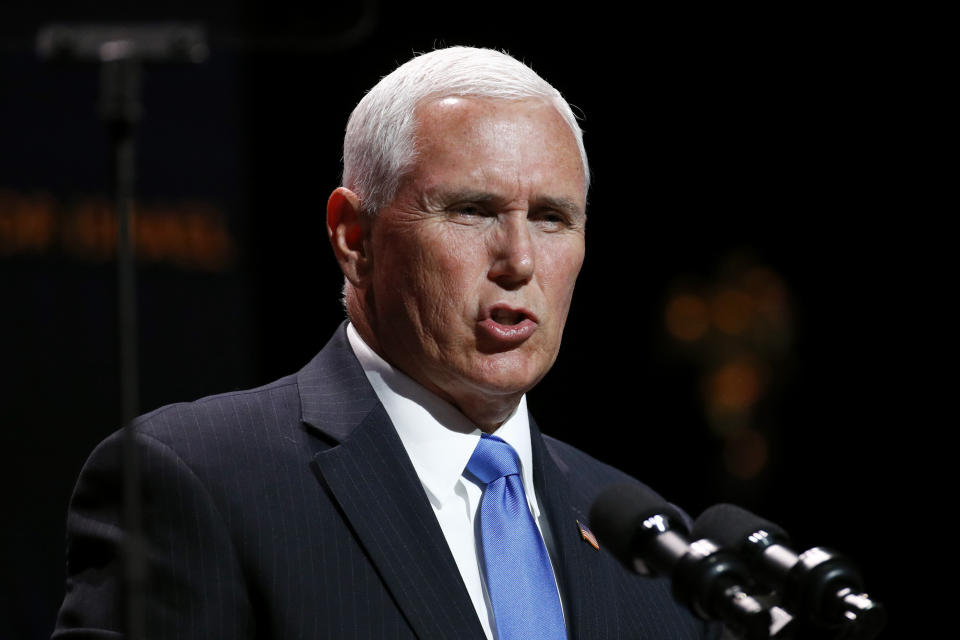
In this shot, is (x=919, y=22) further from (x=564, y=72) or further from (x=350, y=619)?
(x=350, y=619)

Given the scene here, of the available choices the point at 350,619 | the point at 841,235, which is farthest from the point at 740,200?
the point at 350,619

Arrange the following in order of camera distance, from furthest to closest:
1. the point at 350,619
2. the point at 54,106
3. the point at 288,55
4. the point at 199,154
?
the point at 288,55 → the point at 199,154 → the point at 54,106 → the point at 350,619

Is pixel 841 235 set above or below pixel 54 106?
below

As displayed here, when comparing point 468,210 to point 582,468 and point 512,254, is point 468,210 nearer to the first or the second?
point 512,254

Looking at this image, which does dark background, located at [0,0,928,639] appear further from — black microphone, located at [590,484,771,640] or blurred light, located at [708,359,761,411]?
black microphone, located at [590,484,771,640]

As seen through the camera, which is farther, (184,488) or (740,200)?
(740,200)

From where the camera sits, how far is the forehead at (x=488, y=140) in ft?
6.17

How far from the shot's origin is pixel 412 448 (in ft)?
6.20

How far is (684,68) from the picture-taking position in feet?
15.1

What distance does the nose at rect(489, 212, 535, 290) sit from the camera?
1854 millimetres

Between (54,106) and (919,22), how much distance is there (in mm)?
3104

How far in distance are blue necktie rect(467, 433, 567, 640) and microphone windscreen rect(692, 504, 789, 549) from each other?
0.50m

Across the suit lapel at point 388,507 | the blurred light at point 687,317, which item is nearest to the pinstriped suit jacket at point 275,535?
the suit lapel at point 388,507

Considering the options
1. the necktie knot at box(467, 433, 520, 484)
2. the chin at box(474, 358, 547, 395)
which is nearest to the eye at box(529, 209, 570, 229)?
the chin at box(474, 358, 547, 395)
